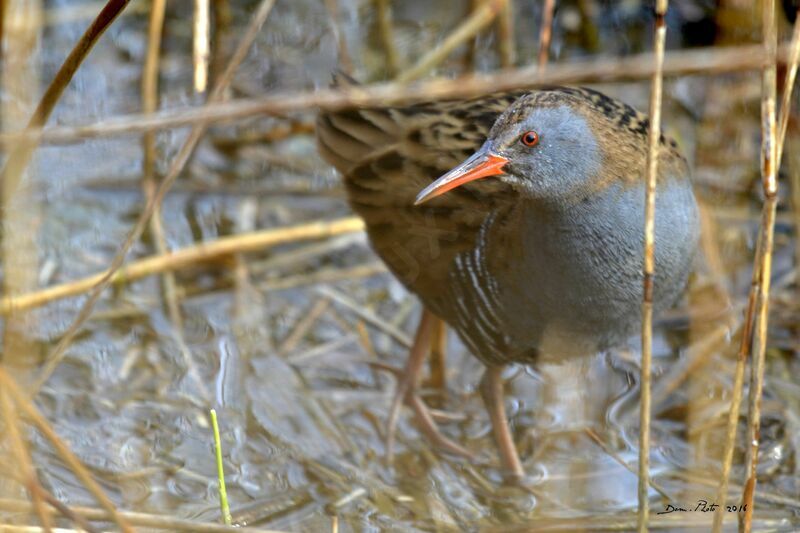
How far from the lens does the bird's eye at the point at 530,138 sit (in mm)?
2680

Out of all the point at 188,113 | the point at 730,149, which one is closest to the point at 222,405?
the point at 188,113

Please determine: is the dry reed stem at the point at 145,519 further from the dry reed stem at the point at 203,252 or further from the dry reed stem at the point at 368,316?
the dry reed stem at the point at 368,316

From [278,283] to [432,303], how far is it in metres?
0.98

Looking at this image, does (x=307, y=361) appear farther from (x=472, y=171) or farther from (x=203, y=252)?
(x=472, y=171)

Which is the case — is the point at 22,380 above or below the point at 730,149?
below

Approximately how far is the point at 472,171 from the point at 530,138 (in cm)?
15

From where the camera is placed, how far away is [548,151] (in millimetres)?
2703

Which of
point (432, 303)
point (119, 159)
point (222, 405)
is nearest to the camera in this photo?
point (432, 303)

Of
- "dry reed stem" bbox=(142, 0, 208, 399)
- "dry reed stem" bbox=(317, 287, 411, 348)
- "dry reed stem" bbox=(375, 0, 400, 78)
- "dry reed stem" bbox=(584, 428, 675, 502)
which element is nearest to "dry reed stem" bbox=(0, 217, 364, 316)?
"dry reed stem" bbox=(142, 0, 208, 399)

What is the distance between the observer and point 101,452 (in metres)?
3.34

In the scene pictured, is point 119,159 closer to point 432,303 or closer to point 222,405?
point 222,405

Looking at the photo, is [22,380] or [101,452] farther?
[101,452]

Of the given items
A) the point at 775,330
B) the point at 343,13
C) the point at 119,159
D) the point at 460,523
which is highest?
the point at 343,13
